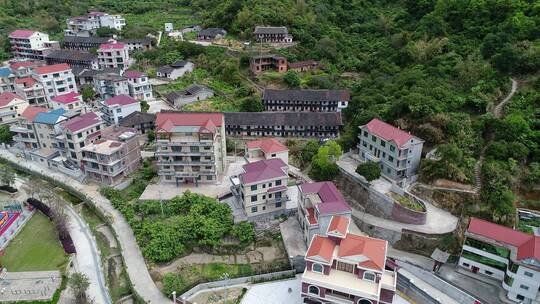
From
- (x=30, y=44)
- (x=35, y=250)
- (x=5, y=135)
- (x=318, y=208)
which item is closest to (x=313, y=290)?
(x=318, y=208)

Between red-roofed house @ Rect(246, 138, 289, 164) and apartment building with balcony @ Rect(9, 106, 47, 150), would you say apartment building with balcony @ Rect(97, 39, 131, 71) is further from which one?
red-roofed house @ Rect(246, 138, 289, 164)

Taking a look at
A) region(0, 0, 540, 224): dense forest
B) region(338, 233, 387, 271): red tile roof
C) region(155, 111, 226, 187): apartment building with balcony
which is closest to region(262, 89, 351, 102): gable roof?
region(0, 0, 540, 224): dense forest

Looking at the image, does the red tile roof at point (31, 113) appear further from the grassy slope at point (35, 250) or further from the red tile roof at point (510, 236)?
the red tile roof at point (510, 236)

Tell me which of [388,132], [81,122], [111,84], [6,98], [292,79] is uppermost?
[292,79]

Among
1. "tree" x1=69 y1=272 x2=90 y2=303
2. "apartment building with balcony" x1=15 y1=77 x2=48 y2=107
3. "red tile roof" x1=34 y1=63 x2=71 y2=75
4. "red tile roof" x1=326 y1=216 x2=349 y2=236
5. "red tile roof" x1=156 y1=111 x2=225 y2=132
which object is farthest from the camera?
"red tile roof" x1=34 y1=63 x2=71 y2=75

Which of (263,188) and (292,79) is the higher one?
(292,79)

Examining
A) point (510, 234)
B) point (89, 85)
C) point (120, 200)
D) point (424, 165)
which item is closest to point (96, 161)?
point (120, 200)

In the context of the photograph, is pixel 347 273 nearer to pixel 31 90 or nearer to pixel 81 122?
pixel 81 122

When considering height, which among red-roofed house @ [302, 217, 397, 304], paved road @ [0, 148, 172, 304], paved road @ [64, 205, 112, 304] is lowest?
paved road @ [64, 205, 112, 304]
